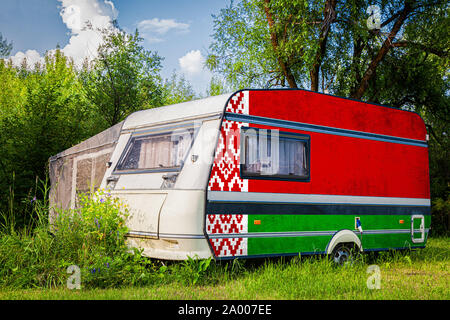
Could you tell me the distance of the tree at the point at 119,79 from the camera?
18078 mm

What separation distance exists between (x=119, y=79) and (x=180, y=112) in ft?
39.3

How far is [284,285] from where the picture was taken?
582 cm

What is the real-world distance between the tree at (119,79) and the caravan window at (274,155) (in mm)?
11898

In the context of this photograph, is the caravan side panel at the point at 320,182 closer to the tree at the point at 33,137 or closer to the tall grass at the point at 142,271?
the tall grass at the point at 142,271

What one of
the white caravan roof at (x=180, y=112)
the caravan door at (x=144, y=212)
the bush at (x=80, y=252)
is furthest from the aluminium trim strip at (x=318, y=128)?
the bush at (x=80, y=252)

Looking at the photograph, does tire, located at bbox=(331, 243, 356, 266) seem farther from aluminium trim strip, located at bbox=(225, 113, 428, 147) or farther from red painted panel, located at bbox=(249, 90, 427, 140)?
red painted panel, located at bbox=(249, 90, 427, 140)

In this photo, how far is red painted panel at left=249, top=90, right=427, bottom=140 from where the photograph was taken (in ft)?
22.5

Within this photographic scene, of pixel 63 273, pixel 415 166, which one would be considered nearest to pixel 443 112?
pixel 415 166

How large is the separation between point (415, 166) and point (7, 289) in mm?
7118

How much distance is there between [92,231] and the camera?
6.62 meters

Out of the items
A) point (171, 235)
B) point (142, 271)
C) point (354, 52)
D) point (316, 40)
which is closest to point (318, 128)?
point (171, 235)

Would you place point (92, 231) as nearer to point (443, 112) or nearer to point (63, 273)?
point (63, 273)

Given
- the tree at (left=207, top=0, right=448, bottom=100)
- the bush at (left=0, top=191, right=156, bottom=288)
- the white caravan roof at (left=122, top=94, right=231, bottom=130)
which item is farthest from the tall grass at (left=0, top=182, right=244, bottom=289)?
the tree at (left=207, top=0, right=448, bottom=100)

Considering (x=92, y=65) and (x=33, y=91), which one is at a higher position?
(x=92, y=65)
